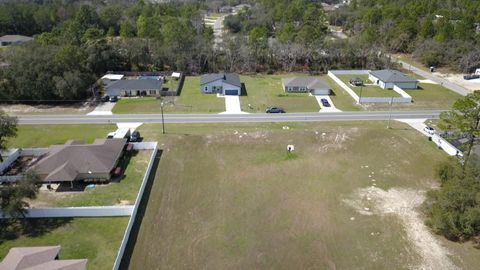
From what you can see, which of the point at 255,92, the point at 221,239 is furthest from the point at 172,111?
the point at 221,239

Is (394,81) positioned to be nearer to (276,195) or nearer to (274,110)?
(274,110)

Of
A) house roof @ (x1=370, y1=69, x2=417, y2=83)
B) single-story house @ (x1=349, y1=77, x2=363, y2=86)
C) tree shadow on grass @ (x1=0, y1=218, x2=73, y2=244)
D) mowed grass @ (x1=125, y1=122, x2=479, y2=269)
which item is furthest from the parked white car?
tree shadow on grass @ (x1=0, y1=218, x2=73, y2=244)

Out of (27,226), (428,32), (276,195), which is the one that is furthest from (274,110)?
(428,32)

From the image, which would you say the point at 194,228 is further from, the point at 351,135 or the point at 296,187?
the point at 351,135

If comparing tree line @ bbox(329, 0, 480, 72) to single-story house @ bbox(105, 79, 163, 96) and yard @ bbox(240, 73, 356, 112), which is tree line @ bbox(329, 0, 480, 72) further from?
single-story house @ bbox(105, 79, 163, 96)

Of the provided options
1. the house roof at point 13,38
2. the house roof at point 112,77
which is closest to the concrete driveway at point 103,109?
the house roof at point 112,77
